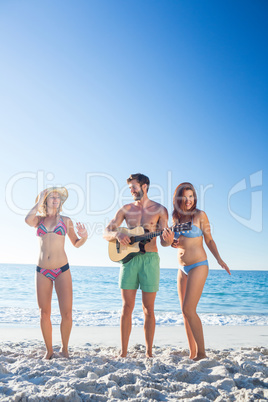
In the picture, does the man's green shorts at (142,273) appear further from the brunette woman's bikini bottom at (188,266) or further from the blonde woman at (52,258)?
the blonde woman at (52,258)

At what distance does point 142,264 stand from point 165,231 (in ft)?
1.89

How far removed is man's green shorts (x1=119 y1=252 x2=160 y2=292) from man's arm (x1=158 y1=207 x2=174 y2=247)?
1.02 feet

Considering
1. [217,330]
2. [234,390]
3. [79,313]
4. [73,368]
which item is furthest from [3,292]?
[234,390]

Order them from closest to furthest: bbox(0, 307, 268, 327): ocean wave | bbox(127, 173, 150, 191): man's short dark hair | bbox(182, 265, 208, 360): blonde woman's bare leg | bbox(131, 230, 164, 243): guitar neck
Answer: bbox(182, 265, 208, 360): blonde woman's bare leg < bbox(131, 230, 164, 243): guitar neck < bbox(127, 173, 150, 191): man's short dark hair < bbox(0, 307, 268, 327): ocean wave

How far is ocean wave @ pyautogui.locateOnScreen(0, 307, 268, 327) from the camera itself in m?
8.64

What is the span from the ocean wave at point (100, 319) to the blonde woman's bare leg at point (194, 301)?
186 inches

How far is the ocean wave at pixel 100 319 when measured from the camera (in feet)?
A: 28.3

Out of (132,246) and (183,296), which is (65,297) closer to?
(132,246)

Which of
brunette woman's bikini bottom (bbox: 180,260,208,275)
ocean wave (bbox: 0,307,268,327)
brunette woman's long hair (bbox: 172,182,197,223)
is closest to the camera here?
brunette woman's bikini bottom (bbox: 180,260,208,275)

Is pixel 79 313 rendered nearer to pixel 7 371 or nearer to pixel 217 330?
pixel 217 330

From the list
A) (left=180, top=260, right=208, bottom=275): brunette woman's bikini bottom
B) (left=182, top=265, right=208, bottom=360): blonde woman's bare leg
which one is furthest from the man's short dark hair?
(left=182, top=265, right=208, bottom=360): blonde woman's bare leg

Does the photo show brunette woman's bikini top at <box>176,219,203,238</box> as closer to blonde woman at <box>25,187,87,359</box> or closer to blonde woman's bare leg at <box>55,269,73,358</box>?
blonde woman at <box>25,187,87,359</box>

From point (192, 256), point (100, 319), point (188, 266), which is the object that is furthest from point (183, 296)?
point (100, 319)

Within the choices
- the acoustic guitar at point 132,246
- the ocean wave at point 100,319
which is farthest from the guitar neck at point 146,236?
the ocean wave at point 100,319
